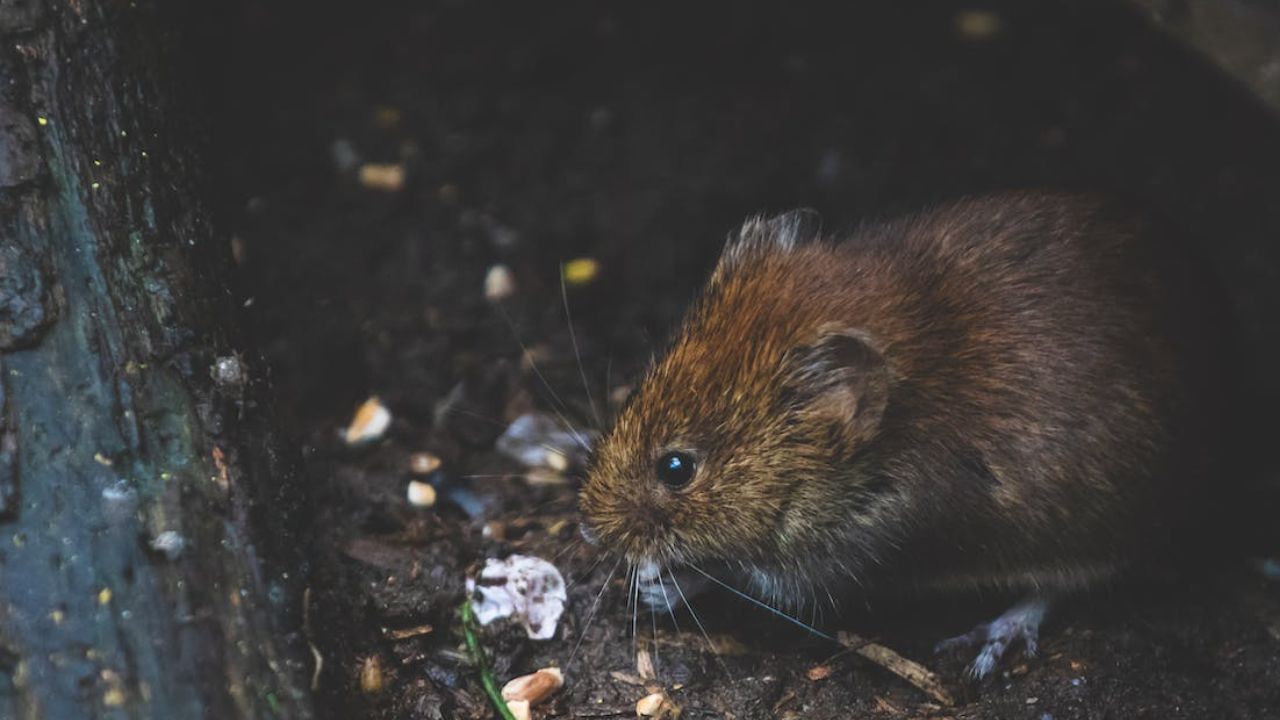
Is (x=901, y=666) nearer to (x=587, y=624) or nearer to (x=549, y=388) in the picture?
(x=587, y=624)

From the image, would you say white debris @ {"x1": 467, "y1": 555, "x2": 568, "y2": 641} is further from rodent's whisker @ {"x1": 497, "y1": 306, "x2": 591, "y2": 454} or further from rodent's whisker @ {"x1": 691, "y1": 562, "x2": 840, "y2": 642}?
rodent's whisker @ {"x1": 497, "y1": 306, "x2": 591, "y2": 454}

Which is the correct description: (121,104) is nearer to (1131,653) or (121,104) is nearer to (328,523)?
(328,523)

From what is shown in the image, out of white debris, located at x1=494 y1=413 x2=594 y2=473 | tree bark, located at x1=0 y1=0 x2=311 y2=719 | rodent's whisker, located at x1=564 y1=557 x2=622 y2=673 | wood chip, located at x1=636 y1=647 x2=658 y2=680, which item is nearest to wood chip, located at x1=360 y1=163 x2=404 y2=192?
white debris, located at x1=494 y1=413 x2=594 y2=473

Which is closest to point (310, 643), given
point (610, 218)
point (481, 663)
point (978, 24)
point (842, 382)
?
point (481, 663)

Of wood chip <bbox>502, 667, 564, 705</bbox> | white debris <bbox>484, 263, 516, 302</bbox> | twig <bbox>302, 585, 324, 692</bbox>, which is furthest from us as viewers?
white debris <bbox>484, 263, 516, 302</bbox>

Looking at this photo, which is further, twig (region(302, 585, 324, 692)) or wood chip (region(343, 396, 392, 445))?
wood chip (region(343, 396, 392, 445))

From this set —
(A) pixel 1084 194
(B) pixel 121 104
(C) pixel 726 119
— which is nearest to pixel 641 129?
(C) pixel 726 119

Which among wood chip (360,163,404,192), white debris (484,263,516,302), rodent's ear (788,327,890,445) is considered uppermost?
rodent's ear (788,327,890,445)
